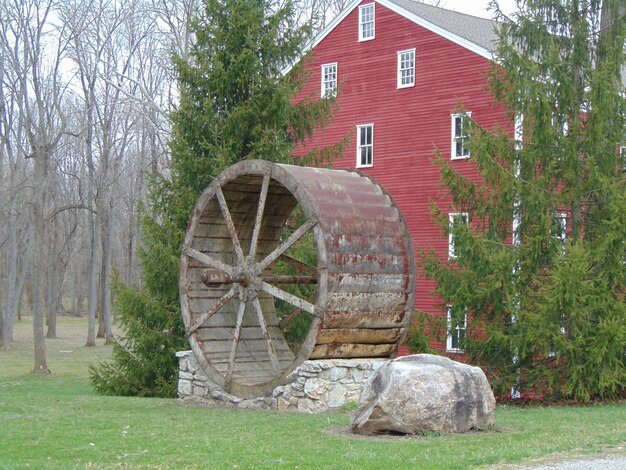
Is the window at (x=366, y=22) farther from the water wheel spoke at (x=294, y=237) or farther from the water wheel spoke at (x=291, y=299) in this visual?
the water wheel spoke at (x=291, y=299)

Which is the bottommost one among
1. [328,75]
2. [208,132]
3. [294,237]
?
[294,237]

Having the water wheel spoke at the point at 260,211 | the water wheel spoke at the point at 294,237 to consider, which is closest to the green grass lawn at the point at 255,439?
the water wheel spoke at the point at 294,237

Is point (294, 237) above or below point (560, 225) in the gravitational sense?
below

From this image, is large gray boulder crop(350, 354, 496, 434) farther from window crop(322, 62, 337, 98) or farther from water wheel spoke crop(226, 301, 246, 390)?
window crop(322, 62, 337, 98)

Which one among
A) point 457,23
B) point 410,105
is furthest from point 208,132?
point 457,23

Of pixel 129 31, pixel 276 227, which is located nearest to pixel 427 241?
pixel 276 227

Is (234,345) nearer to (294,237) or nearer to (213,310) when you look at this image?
(213,310)

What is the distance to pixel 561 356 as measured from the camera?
1656 cm

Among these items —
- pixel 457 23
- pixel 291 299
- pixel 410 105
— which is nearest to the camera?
Result: pixel 291 299

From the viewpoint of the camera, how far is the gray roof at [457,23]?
27234mm

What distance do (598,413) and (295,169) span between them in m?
5.67

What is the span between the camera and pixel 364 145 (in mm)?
28734

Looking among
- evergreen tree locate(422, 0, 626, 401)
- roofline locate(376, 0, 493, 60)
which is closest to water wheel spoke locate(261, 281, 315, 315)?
evergreen tree locate(422, 0, 626, 401)

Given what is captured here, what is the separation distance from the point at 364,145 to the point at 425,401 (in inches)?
739
